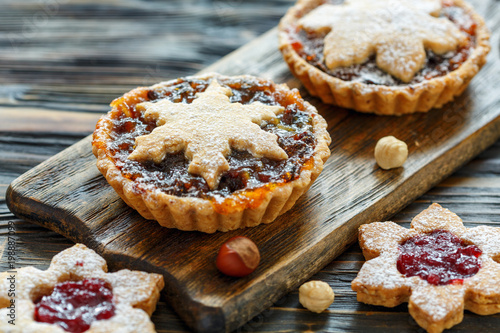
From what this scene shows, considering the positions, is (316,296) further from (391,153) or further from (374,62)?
(374,62)

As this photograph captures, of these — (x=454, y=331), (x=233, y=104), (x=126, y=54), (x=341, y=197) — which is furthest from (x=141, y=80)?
(x=454, y=331)

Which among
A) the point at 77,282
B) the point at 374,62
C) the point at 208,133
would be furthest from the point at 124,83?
the point at 77,282

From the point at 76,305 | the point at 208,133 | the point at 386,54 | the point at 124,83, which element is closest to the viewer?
the point at 76,305

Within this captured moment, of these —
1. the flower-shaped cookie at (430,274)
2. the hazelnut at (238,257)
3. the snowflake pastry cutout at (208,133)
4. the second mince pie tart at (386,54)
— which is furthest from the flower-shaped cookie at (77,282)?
the second mince pie tart at (386,54)

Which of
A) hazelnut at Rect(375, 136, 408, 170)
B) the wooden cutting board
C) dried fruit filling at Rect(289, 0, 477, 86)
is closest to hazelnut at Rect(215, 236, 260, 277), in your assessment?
the wooden cutting board

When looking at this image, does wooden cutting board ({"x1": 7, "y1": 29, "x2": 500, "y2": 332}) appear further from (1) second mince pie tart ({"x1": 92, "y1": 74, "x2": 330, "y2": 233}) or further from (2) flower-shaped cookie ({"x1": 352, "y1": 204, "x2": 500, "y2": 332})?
(2) flower-shaped cookie ({"x1": 352, "y1": 204, "x2": 500, "y2": 332})

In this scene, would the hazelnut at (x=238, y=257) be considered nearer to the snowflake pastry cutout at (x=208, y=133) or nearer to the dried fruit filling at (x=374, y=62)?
the snowflake pastry cutout at (x=208, y=133)

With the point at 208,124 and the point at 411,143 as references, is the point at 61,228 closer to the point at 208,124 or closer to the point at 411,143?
the point at 208,124
